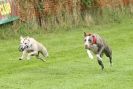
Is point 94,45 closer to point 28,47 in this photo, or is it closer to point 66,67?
point 28,47

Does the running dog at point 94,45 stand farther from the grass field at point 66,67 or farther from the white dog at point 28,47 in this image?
the white dog at point 28,47

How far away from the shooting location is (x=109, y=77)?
15961mm

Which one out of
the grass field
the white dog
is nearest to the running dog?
the grass field

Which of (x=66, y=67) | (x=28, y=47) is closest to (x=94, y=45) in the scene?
(x=28, y=47)

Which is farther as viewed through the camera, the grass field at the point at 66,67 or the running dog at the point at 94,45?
the running dog at the point at 94,45

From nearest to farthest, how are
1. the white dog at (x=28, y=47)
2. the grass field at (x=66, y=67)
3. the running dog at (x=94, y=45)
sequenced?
the grass field at (x=66, y=67) < the running dog at (x=94, y=45) < the white dog at (x=28, y=47)

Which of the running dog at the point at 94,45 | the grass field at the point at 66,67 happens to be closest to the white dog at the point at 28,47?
the grass field at the point at 66,67

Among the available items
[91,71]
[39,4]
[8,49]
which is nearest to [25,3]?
[39,4]

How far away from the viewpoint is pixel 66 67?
1839 cm

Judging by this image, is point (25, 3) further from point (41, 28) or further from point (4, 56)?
point (4, 56)

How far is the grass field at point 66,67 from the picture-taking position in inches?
595

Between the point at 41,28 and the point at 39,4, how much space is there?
44.9 inches

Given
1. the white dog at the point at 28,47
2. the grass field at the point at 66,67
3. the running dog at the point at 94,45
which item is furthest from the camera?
the white dog at the point at 28,47

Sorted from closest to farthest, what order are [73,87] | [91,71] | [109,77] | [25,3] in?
[73,87] → [109,77] → [91,71] → [25,3]
